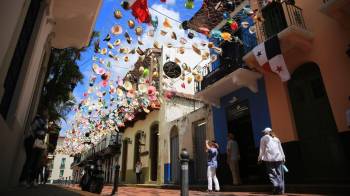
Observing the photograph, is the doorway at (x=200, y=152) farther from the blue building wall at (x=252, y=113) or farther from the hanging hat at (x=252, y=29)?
the hanging hat at (x=252, y=29)

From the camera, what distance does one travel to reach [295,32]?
27.5 feet

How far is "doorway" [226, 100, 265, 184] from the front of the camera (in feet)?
33.1

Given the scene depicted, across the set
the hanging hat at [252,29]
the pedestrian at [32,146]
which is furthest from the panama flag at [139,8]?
the hanging hat at [252,29]

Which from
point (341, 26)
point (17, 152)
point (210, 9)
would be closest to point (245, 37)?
point (210, 9)

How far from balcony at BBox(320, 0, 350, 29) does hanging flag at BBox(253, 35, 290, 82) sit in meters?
1.68

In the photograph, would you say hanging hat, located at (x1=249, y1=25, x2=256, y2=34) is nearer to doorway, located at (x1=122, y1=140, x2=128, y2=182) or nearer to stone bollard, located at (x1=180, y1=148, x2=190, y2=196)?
stone bollard, located at (x1=180, y1=148, x2=190, y2=196)

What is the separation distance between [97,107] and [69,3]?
7581 millimetres

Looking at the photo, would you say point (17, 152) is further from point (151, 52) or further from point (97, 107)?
point (151, 52)

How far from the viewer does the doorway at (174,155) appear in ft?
48.7

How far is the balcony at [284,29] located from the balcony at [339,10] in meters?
0.98

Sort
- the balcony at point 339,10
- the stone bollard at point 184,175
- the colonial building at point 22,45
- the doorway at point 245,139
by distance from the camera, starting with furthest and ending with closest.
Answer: the doorway at point 245,139 → the balcony at point 339,10 → the stone bollard at point 184,175 → the colonial building at point 22,45

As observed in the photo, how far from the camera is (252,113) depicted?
10180 mm

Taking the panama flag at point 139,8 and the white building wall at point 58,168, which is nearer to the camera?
the panama flag at point 139,8

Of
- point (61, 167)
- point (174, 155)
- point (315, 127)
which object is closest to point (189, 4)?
point (315, 127)
